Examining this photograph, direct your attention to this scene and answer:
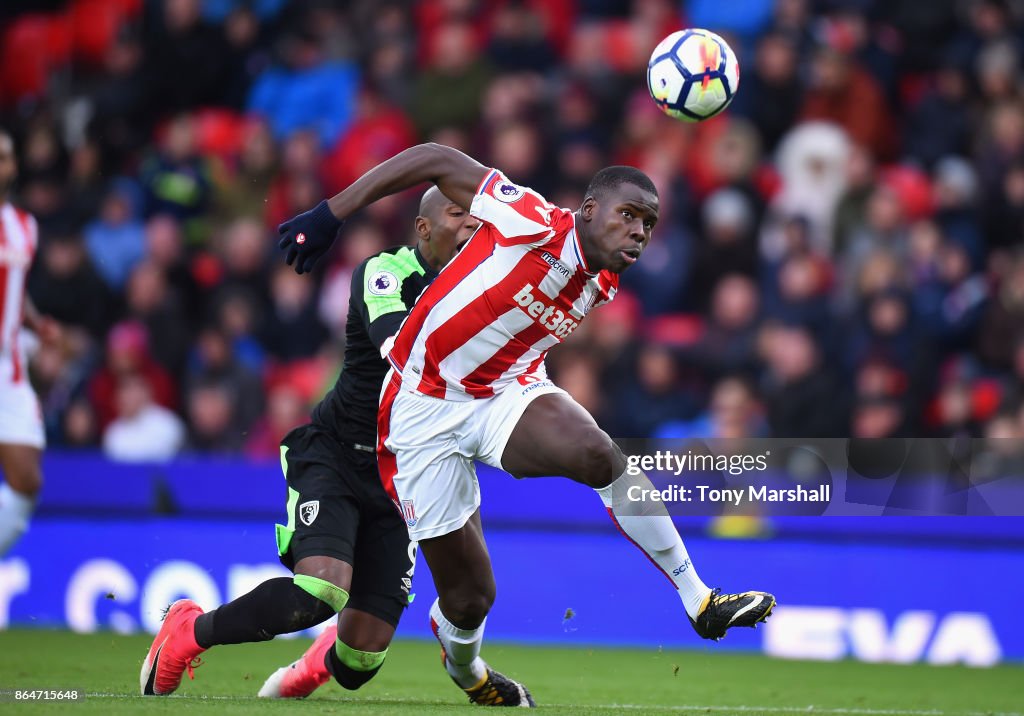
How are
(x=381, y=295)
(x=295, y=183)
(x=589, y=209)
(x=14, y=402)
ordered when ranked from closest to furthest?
(x=589, y=209) < (x=381, y=295) < (x=14, y=402) < (x=295, y=183)

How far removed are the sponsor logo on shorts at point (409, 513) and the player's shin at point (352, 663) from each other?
710 mm

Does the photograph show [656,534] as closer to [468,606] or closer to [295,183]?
[468,606]

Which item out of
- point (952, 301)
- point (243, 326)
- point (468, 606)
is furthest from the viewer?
point (243, 326)

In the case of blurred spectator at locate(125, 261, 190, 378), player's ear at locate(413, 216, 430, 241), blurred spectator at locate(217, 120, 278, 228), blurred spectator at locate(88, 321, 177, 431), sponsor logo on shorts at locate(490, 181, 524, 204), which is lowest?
blurred spectator at locate(88, 321, 177, 431)

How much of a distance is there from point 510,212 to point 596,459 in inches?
39.8

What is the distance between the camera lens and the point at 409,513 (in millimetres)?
6352

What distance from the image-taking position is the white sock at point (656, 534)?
19.8ft

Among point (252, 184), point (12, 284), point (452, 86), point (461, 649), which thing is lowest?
point (461, 649)

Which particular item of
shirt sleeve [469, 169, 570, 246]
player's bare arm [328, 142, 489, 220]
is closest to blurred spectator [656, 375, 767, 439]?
shirt sleeve [469, 169, 570, 246]

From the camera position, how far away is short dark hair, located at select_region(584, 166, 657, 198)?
6.10 meters

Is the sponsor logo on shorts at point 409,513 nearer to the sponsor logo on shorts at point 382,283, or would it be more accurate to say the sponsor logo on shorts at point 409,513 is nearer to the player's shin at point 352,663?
the player's shin at point 352,663

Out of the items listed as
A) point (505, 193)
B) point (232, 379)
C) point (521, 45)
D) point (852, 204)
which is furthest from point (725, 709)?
point (521, 45)

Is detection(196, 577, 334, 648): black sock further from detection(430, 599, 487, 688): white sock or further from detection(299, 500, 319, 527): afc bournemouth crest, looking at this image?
detection(430, 599, 487, 688): white sock

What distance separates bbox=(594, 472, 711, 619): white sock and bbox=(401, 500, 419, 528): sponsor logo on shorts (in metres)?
0.79
